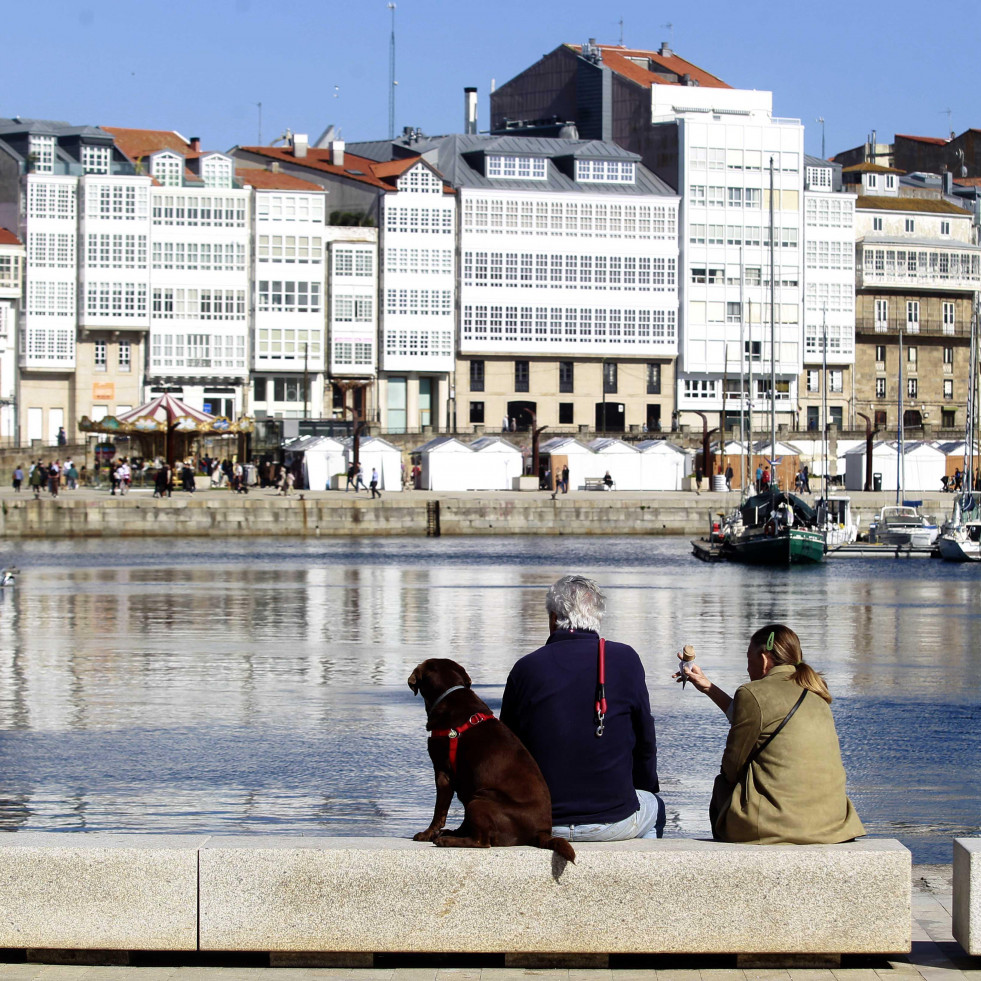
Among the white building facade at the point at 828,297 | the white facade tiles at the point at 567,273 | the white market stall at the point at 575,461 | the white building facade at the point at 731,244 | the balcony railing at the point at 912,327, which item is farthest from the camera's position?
the balcony railing at the point at 912,327

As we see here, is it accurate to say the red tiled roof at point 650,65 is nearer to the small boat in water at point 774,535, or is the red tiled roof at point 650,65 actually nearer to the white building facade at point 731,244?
the white building facade at point 731,244

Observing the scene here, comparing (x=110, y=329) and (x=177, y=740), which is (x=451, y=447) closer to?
(x=110, y=329)

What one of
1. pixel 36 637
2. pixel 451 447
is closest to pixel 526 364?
pixel 451 447

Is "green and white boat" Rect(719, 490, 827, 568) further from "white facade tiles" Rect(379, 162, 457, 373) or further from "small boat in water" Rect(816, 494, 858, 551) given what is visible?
"white facade tiles" Rect(379, 162, 457, 373)

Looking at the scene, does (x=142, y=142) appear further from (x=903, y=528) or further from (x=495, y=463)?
(x=903, y=528)

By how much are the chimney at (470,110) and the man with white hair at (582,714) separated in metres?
104

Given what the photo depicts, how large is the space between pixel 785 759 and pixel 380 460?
6985 cm

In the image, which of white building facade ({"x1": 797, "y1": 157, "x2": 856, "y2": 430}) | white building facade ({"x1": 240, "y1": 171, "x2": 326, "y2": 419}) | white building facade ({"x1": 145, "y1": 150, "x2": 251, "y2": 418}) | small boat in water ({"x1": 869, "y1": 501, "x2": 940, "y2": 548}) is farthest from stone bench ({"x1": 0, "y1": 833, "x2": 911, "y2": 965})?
white building facade ({"x1": 797, "y1": 157, "x2": 856, "y2": 430})

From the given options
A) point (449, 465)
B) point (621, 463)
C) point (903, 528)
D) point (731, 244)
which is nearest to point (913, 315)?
point (731, 244)

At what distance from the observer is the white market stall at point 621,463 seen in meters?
80.8

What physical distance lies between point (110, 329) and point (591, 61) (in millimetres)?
34394

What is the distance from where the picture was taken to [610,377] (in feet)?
320

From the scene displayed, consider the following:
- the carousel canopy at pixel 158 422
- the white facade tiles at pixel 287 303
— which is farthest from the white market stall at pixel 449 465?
the white facade tiles at pixel 287 303

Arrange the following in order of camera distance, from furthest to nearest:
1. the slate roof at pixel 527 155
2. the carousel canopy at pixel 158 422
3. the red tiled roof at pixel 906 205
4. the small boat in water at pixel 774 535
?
the red tiled roof at pixel 906 205 → the slate roof at pixel 527 155 → the carousel canopy at pixel 158 422 → the small boat in water at pixel 774 535
